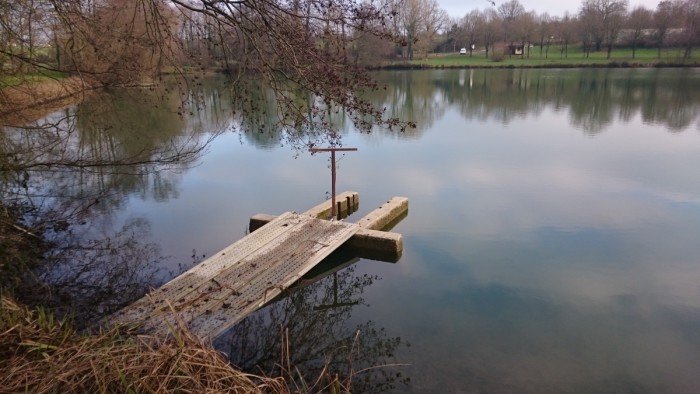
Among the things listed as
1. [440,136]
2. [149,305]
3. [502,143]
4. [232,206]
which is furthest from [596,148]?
[149,305]

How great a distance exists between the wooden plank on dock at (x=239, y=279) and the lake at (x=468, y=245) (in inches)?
13.8

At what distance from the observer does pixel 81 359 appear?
291cm

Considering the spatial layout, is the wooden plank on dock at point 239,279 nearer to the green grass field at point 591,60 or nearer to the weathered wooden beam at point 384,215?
the weathered wooden beam at point 384,215

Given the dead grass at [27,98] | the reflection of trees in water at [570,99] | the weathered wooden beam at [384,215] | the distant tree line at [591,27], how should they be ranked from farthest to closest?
1. the distant tree line at [591,27]
2. the reflection of trees in water at [570,99]
3. the weathered wooden beam at [384,215]
4. the dead grass at [27,98]

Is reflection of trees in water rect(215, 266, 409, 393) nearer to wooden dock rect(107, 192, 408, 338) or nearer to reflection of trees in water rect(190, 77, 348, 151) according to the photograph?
wooden dock rect(107, 192, 408, 338)

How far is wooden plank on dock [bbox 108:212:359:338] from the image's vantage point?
465 centimetres

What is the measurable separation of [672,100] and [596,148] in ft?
39.1

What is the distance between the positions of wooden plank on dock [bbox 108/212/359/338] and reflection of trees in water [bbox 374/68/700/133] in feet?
39.1

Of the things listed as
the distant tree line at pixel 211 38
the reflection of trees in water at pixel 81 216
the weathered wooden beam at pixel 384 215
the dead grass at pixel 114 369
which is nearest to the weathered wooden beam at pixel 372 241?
the weathered wooden beam at pixel 384 215

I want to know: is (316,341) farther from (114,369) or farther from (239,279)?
(114,369)

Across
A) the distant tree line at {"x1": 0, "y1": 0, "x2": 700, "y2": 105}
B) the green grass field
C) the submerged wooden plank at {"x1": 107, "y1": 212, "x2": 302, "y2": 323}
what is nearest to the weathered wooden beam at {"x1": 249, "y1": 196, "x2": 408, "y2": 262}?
the submerged wooden plank at {"x1": 107, "y1": 212, "x2": 302, "y2": 323}

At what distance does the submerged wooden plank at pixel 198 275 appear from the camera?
4.74m

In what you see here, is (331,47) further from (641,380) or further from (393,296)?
(641,380)

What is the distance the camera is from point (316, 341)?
509 cm
